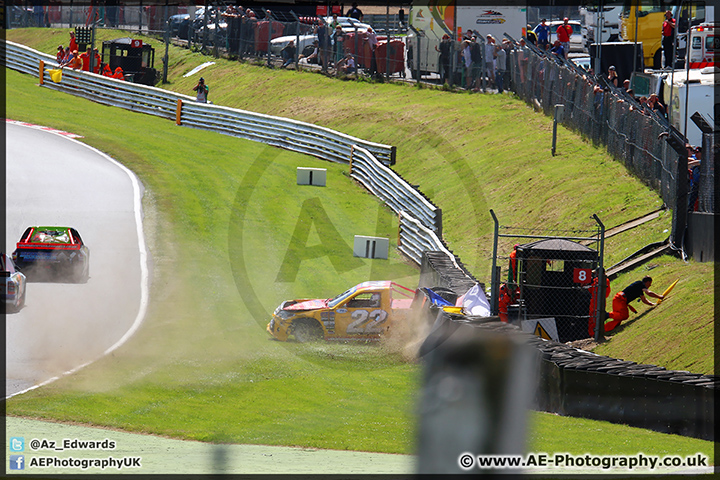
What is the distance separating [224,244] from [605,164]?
38.5 ft

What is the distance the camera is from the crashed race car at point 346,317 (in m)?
17.6

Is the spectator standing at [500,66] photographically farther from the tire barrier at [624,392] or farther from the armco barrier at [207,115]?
the tire barrier at [624,392]

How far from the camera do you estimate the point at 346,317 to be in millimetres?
17625

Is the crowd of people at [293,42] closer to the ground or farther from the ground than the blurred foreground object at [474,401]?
farther from the ground

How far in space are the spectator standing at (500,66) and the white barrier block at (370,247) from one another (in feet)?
43.4

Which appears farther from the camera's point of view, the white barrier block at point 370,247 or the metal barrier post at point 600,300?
the white barrier block at point 370,247

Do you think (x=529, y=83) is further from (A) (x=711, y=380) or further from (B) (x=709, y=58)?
(A) (x=711, y=380)

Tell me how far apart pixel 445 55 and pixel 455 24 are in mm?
3115

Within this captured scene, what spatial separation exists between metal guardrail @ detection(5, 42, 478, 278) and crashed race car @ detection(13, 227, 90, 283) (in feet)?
29.8

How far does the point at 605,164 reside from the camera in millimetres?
25938

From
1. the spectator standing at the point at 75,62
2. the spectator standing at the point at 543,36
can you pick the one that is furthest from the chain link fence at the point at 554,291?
the spectator standing at the point at 75,62

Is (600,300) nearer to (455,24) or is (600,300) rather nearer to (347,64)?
(455,24)

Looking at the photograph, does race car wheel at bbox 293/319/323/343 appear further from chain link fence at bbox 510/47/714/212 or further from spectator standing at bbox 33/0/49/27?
spectator standing at bbox 33/0/49/27

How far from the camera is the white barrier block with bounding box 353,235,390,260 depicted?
25.2 m
